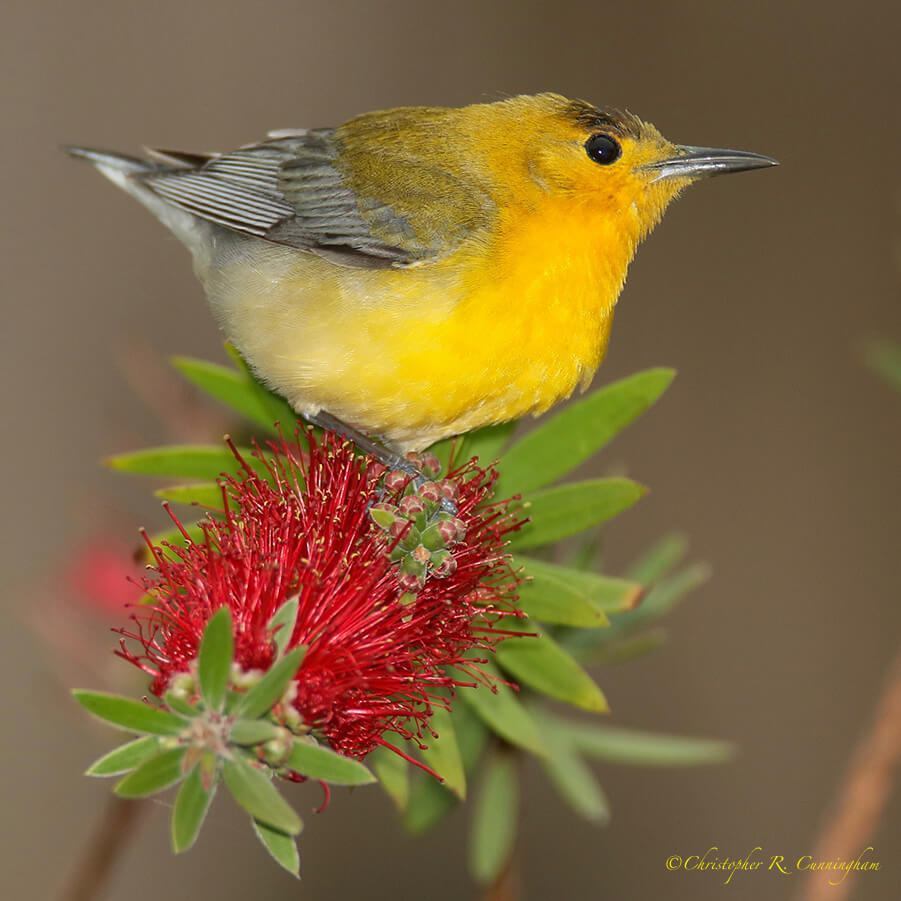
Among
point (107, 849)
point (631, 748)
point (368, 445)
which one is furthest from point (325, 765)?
point (368, 445)

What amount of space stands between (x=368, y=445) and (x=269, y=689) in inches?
71.8

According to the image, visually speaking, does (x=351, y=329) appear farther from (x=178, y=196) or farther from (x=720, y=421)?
(x=720, y=421)

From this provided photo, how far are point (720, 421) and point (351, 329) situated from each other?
15.0ft

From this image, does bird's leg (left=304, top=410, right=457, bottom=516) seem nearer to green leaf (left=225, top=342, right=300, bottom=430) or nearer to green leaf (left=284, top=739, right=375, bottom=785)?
green leaf (left=225, top=342, right=300, bottom=430)

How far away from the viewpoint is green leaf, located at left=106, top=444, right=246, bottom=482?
2713mm

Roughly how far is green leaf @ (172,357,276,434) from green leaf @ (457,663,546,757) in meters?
1.08

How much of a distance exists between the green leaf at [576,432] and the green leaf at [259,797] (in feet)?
4.28

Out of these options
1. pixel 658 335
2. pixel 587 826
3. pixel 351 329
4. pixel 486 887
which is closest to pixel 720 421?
pixel 658 335

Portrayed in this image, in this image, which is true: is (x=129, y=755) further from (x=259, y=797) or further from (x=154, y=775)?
(x=259, y=797)

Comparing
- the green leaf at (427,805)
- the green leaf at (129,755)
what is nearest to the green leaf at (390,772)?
the green leaf at (427,805)

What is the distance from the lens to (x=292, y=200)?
3.85 m

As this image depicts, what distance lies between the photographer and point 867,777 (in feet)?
8.25

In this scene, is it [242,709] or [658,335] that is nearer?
[242,709]

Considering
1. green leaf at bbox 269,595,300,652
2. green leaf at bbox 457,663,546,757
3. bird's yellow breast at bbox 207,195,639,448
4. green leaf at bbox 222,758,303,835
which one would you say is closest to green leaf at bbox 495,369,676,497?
bird's yellow breast at bbox 207,195,639,448
